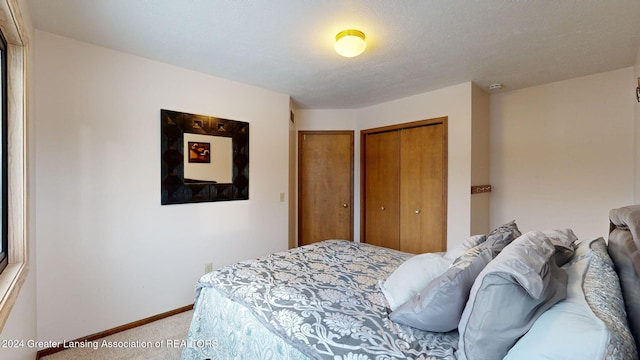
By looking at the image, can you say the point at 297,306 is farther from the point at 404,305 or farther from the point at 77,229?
the point at 77,229

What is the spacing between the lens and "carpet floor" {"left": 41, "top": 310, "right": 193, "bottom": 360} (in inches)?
75.6

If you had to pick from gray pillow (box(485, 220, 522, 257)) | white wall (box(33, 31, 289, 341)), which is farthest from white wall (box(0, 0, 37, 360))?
gray pillow (box(485, 220, 522, 257))

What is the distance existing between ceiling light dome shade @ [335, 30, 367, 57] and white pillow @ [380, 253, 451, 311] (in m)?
1.45

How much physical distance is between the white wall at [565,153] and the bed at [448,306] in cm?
182

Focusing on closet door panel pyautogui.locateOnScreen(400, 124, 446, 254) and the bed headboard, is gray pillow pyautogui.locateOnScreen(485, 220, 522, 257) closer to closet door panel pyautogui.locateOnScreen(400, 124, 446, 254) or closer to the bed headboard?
the bed headboard

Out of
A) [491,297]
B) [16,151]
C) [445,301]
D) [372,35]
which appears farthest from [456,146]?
[16,151]

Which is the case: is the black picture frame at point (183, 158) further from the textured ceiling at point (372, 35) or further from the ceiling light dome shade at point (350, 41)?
the ceiling light dome shade at point (350, 41)

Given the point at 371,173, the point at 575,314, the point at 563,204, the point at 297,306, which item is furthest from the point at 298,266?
the point at 563,204

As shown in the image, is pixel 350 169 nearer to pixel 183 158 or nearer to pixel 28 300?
pixel 183 158

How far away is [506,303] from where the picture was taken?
825 mm

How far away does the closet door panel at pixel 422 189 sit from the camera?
3211 millimetres

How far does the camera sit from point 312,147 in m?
4.12

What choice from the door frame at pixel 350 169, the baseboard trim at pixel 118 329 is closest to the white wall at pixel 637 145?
the door frame at pixel 350 169

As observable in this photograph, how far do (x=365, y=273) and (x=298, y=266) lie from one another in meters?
0.45
